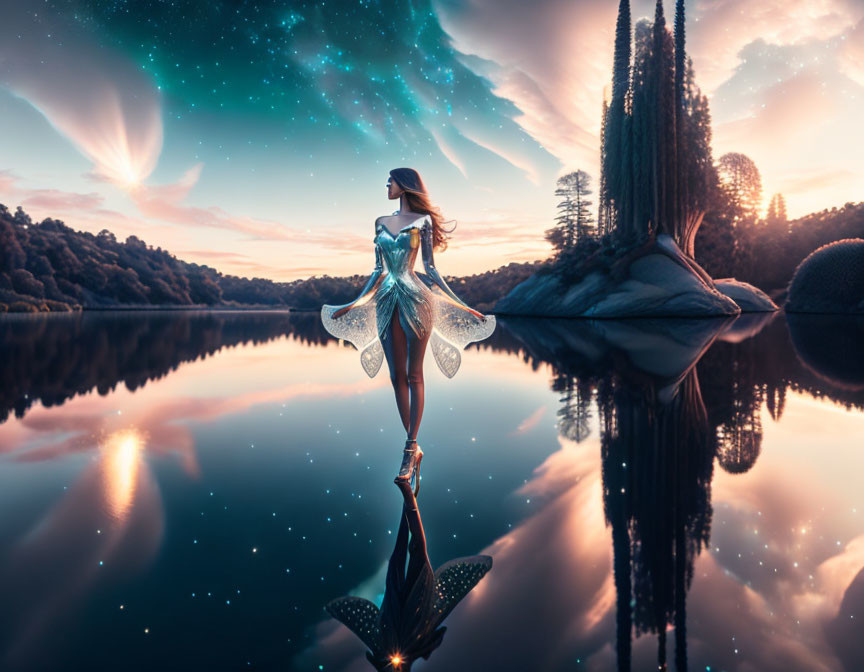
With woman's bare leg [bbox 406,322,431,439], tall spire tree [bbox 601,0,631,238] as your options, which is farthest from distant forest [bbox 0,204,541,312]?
woman's bare leg [bbox 406,322,431,439]

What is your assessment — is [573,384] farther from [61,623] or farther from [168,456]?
[61,623]

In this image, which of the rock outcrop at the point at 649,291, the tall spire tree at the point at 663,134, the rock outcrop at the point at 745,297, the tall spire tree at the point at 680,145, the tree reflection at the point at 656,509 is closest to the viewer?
the tree reflection at the point at 656,509

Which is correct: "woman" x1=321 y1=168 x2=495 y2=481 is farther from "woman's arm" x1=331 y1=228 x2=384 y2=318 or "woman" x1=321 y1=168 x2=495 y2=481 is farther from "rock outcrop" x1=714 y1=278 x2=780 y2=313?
"rock outcrop" x1=714 y1=278 x2=780 y2=313

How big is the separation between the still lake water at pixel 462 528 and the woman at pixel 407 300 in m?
0.64

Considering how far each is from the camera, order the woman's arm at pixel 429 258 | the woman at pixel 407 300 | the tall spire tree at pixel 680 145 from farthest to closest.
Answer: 1. the tall spire tree at pixel 680 145
2. the woman's arm at pixel 429 258
3. the woman at pixel 407 300

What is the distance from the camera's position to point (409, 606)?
5.63 ft

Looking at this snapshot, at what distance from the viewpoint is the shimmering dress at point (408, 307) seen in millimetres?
3582

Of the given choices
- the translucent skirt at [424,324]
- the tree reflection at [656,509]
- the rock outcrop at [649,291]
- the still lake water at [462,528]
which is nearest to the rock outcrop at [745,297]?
the rock outcrop at [649,291]

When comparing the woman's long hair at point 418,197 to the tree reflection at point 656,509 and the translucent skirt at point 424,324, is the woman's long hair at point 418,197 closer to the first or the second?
the translucent skirt at point 424,324

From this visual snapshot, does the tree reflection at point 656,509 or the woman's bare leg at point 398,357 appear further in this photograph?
the woman's bare leg at point 398,357

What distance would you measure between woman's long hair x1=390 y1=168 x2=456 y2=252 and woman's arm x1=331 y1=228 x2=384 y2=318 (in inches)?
15.7

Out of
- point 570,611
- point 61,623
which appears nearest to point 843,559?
point 570,611

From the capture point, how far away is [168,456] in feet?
11.8

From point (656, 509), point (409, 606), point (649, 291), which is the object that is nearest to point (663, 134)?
point (649, 291)
